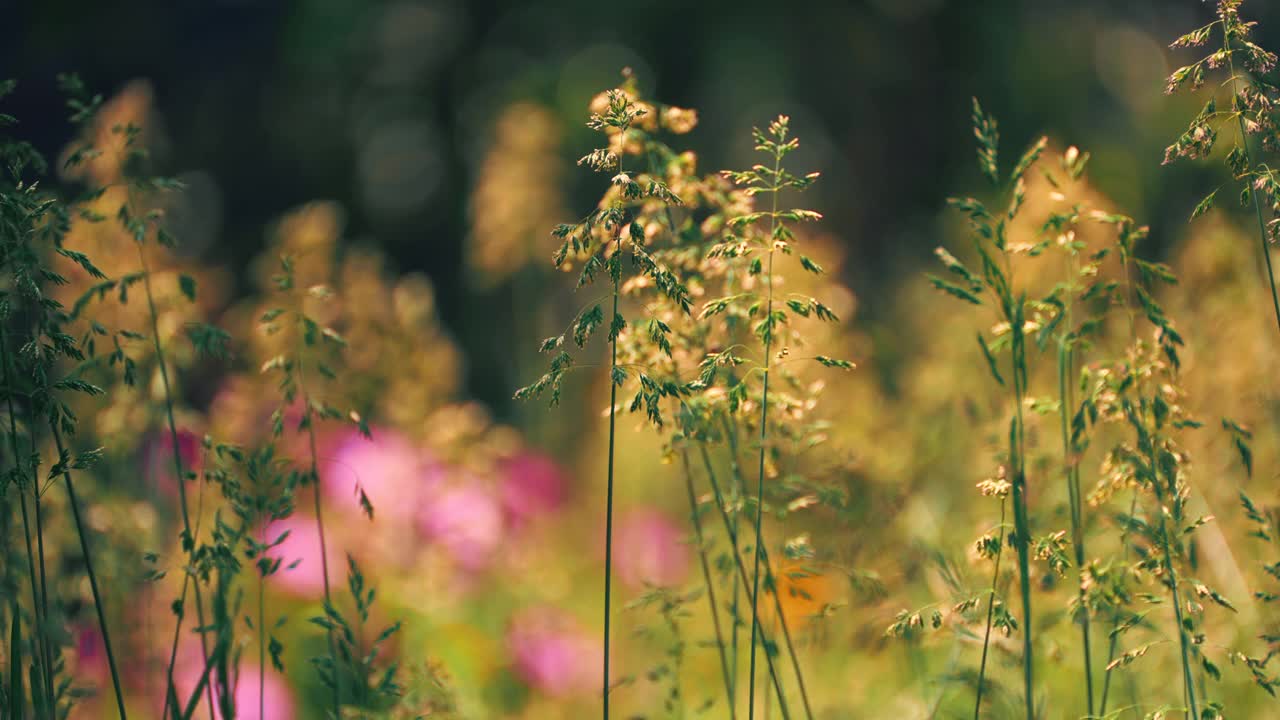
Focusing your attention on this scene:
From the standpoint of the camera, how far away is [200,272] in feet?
11.0

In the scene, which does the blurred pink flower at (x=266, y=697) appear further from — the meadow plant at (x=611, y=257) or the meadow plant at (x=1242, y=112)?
the meadow plant at (x=1242, y=112)

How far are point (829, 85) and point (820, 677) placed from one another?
6.51m

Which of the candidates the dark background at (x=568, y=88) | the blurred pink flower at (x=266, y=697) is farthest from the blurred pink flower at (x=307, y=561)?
the dark background at (x=568, y=88)

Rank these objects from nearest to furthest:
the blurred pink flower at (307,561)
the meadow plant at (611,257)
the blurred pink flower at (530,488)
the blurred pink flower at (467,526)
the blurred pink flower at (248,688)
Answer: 1. the meadow plant at (611,257)
2. the blurred pink flower at (248,688)
3. the blurred pink flower at (307,561)
4. the blurred pink flower at (467,526)
5. the blurred pink flower at (530,488)

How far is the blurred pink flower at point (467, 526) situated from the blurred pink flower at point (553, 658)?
394 mm

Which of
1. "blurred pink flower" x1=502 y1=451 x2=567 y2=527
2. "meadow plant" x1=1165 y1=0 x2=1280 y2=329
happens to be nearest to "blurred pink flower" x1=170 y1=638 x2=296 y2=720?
"blurred pink flower" x1=502 y1=451 x2=567 y2=527

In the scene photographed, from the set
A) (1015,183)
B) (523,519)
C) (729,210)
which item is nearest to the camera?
(1015,183)

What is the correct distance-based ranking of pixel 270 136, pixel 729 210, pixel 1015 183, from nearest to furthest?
pixel 1015 183 < pixel 729 210 < pixel 270 136

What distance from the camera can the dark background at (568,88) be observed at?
7242mm

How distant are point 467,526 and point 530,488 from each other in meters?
0.55

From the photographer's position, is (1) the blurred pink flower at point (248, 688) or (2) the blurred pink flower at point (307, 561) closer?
(1) the blurred pink flower at point (248, 688)

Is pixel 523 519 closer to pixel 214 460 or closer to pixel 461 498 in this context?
pixel 461 498

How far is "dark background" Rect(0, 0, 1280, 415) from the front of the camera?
23.8 ft

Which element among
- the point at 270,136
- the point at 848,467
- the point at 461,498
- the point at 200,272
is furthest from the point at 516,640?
the point at 270,136
